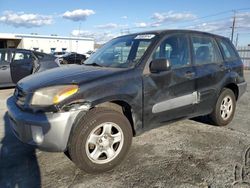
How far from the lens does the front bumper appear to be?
9.36 feet

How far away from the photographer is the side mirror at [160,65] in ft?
11.3

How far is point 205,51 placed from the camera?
4.57 metres

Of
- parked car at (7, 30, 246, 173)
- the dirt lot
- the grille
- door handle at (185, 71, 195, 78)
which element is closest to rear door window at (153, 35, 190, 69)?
parked car at (7, 30, 246, 173)

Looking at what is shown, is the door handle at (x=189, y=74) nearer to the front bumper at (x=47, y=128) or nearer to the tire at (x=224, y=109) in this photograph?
the tire at (x=224, y=109)

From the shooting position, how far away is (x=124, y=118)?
3312mm

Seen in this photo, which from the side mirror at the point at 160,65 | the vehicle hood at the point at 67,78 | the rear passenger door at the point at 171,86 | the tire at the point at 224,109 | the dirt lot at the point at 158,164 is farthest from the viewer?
the tire at the point at 224,109

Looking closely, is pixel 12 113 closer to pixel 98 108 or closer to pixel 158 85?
pixel 98 108

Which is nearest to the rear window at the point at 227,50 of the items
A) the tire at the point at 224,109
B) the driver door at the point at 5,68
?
the tire at the point at 224,109

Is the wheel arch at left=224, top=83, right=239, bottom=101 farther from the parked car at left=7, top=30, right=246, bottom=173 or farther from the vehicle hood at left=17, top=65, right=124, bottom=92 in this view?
the vehicle hood at left=17, top=65, right=124, bottom=92

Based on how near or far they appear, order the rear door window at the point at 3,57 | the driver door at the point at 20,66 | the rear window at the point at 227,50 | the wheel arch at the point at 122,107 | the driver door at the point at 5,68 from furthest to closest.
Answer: the rear door window at the point at 3,57 < the driver door at the point at 5,68 < the driver door at the point at 20,66 < the rear window at the point at 227,50 < the wheel arch at the point at 122,107

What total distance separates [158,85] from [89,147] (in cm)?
128

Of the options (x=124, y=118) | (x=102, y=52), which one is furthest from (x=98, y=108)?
(x=102, y=52)

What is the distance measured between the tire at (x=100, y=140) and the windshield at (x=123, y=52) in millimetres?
864

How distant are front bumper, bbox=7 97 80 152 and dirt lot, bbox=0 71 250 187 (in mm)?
459
